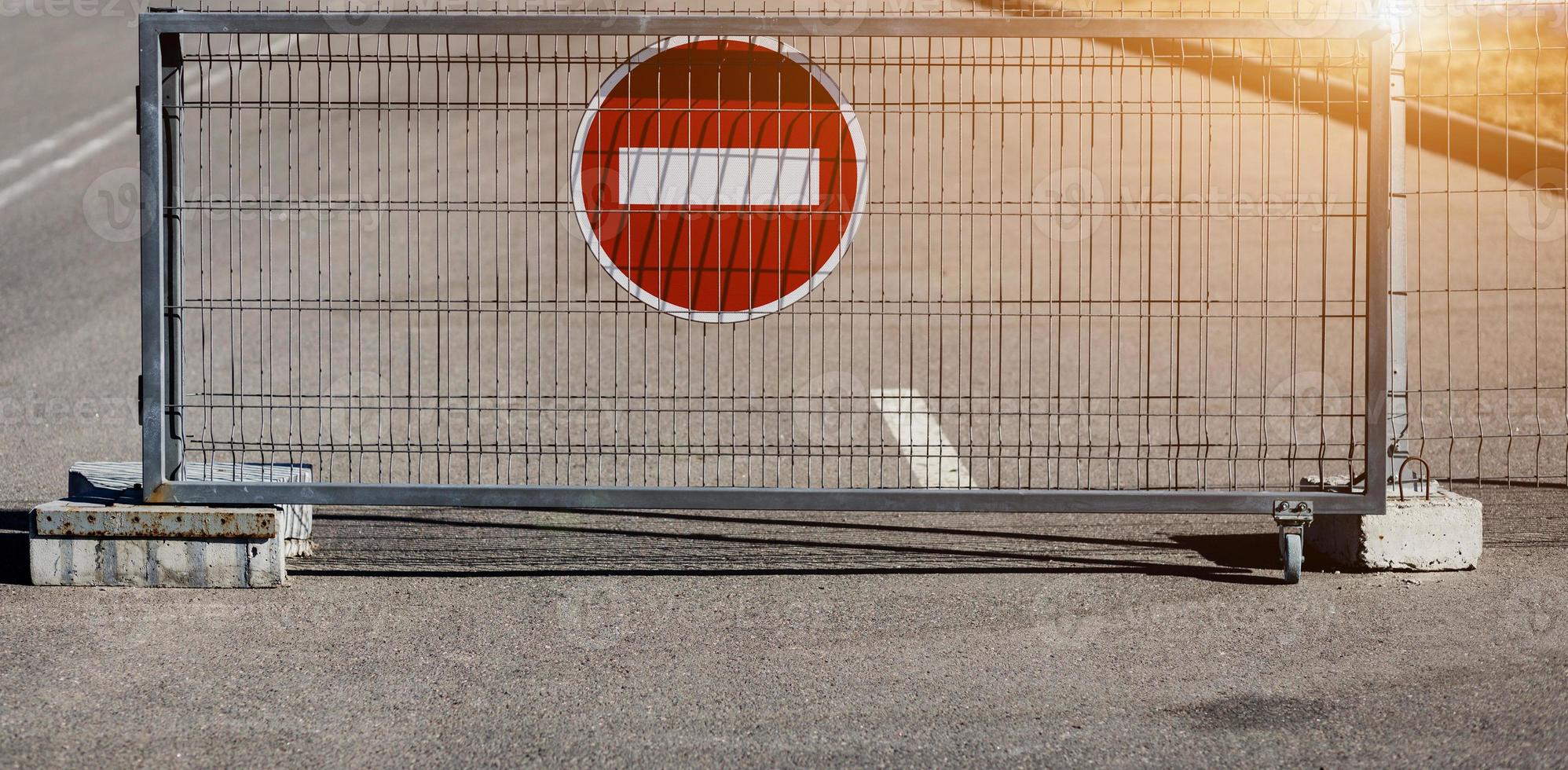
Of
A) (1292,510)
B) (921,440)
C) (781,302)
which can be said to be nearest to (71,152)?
(921,440)

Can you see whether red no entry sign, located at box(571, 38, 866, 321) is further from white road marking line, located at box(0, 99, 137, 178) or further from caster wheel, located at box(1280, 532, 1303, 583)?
white road marking line, located at box(0, 99, 137, 178)

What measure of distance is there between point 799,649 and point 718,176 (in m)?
1.79

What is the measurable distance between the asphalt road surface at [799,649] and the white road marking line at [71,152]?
853 cm

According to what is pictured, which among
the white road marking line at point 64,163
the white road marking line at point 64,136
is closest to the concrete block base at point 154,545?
the white road marking line at point 64,163

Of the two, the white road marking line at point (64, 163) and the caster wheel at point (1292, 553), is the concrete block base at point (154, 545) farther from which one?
the white road marking line at point (64, 163)

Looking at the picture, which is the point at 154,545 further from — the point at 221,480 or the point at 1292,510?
the point at 1292,510

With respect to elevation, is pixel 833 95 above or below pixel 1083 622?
above

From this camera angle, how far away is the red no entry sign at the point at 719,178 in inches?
206

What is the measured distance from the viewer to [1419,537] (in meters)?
5.39

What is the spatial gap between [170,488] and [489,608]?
51.5 inches

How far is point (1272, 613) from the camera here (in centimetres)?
493

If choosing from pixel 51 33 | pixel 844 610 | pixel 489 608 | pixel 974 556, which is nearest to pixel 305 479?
pixel 489 608

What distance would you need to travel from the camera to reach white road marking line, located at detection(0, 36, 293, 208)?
1406 cm

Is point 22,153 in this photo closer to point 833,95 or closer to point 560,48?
point 560,48
